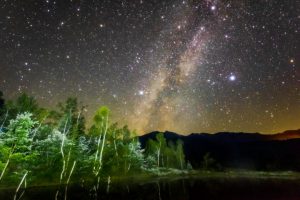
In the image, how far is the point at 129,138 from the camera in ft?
242

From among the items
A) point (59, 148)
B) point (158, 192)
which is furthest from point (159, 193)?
point (59, 148)

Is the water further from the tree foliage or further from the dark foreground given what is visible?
the tree foliage

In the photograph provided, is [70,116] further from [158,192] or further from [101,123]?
[158,192]

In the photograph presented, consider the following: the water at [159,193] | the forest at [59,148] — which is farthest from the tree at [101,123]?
the water at [159,193]

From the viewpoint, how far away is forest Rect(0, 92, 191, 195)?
33.2 meters

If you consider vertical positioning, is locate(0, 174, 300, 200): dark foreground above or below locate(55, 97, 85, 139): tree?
below

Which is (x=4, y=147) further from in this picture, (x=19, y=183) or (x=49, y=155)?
Result: (x=49, y=155)

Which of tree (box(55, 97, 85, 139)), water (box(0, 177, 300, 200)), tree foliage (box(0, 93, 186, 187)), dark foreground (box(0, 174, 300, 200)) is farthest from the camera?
tree (box(55, 97, 85, 139))

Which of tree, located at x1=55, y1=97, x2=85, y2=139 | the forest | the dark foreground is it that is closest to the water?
the dark foreground

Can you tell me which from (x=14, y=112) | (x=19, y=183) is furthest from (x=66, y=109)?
(x=19, y=183)

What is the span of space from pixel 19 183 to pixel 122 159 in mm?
28572

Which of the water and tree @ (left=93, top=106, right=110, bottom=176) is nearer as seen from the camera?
the water

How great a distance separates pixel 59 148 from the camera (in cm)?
4325

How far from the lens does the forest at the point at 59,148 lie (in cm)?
3322
